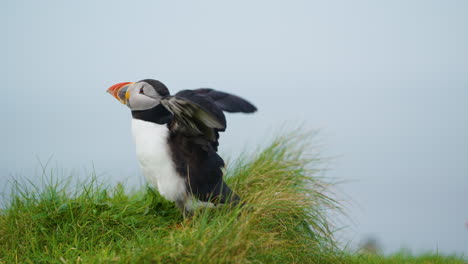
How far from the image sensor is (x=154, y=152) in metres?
3.07

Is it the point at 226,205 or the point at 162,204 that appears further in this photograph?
the point at 162,204

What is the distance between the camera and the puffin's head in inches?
124

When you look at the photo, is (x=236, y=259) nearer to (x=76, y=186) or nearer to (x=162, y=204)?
(x=162, y=204)

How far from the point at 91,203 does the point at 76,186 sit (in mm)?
413

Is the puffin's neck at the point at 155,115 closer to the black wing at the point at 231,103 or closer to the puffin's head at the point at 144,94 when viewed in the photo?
the puffin's head at the point at 144,94

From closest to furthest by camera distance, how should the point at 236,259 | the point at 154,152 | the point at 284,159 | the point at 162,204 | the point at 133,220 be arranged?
the point at 236,259, the point at 154,152, the point at 133,220, the point at 162,204, the point at 284,159

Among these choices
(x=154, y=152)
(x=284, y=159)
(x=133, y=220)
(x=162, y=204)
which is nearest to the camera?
(x=154, y=152)

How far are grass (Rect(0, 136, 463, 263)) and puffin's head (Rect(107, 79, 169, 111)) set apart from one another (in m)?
0.80

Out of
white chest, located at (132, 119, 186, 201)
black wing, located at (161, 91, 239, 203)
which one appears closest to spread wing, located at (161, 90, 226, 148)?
black wing, located at (161, 91, 239, 203)

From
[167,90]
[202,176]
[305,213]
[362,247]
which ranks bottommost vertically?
[362,247]

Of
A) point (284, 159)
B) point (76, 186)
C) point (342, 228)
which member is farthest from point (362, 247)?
→ point (76, 186)

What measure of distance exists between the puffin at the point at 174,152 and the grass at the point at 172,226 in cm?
14

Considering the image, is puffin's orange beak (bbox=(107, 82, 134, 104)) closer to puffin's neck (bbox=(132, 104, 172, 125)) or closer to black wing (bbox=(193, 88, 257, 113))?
puffin's neck (bbox=(132, 104, 172, 125))

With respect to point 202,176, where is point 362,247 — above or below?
below
